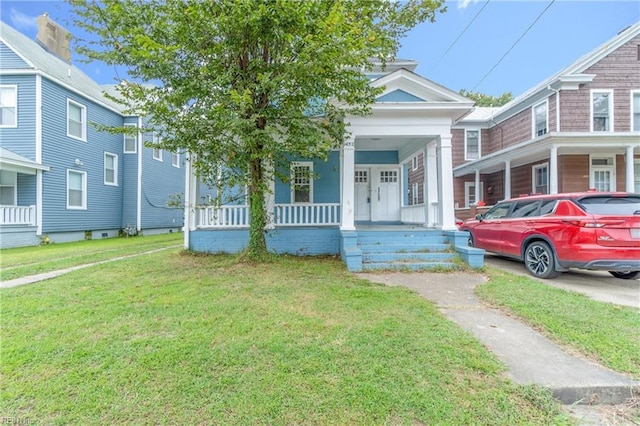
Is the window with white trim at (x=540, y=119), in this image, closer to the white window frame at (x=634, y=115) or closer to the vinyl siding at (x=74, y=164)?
the white window frame at (x=634, y=115)

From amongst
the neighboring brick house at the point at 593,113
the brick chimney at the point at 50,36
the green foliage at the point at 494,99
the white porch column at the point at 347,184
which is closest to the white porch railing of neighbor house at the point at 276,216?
the white porch column at the point at 347,184

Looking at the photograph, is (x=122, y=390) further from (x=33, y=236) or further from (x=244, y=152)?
(x=33, y=236)

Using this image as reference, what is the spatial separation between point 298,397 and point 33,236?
13.7 m

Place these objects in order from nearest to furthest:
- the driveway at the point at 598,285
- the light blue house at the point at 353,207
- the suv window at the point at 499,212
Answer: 1. the driveway at the point at 598,285
2. the light blue house at the point at 353,207
3. the suv window at the point at 499,212

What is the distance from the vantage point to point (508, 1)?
1080 cm

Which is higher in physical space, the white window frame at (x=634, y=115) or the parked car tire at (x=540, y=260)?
the white window frame at (x=634, y=115)

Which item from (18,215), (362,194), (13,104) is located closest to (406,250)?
(362,194)

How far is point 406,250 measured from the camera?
7031mm

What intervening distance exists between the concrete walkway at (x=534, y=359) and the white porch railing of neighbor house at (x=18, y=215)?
13702mm

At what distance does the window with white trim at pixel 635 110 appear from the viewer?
41.2 feet

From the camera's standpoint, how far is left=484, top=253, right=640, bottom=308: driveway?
15.3ft

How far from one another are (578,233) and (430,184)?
3971 millimetres

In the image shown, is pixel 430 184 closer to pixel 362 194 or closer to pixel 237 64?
pixel 362 194

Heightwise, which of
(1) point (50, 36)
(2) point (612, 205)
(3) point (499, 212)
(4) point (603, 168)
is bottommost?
(3) point (499, 212)
